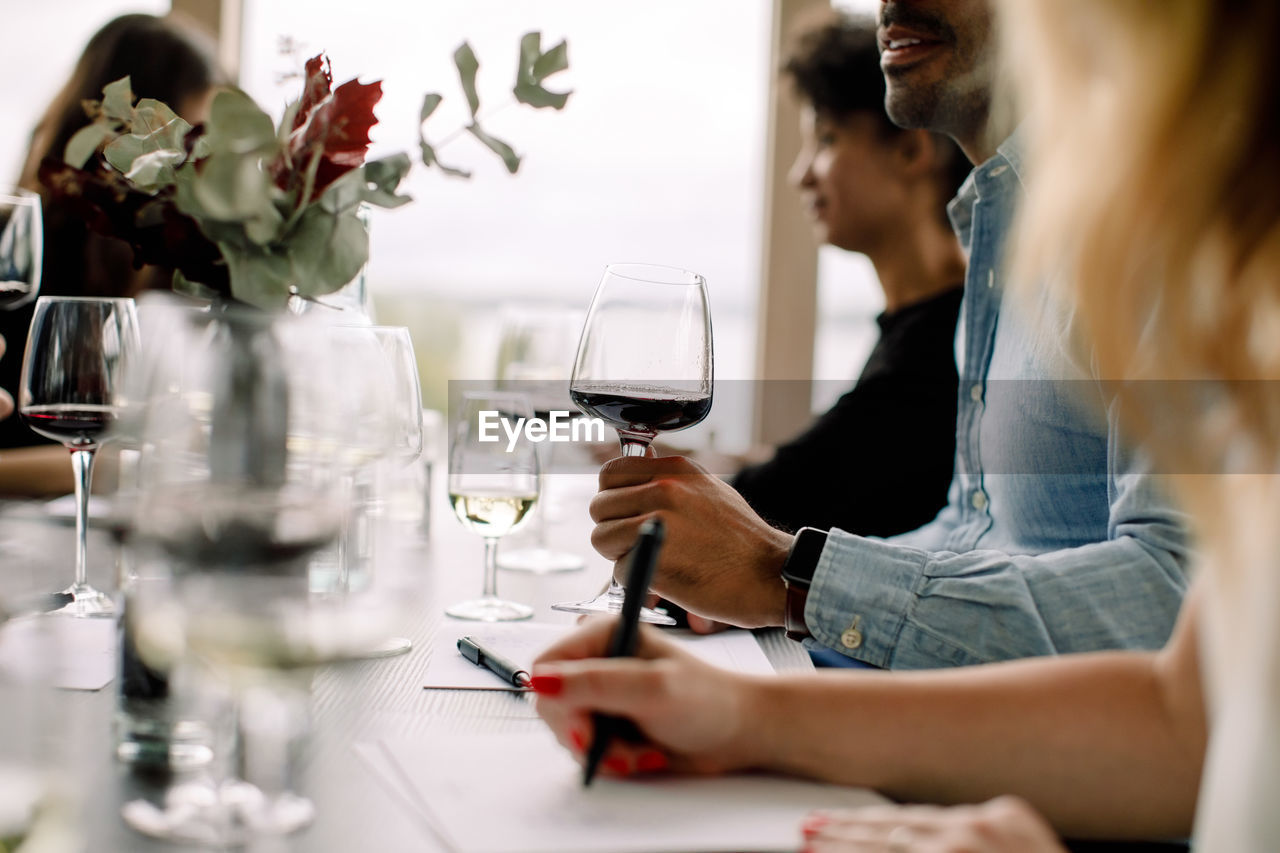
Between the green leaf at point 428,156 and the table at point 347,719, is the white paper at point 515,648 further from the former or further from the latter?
the green leaf at point 428,156

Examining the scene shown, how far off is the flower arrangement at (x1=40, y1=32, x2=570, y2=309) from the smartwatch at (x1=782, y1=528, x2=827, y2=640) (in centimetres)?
48

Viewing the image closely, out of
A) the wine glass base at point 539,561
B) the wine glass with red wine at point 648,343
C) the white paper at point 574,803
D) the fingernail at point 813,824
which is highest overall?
the wine glass with red wine at point 648,343

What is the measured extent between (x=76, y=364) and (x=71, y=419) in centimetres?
5

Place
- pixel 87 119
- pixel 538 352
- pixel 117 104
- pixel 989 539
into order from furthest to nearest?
pixel 87 119 < pixel 538 352 < pixel 989 539 < pixel 117 104

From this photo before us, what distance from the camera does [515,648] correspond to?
1024 millimetres

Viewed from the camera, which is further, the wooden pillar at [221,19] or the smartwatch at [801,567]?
the wooden pillar at [221,19]

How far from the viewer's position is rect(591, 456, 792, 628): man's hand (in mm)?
1091

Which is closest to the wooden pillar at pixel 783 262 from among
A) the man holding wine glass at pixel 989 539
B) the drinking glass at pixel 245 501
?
the man holding wine glass at pixel 989 539

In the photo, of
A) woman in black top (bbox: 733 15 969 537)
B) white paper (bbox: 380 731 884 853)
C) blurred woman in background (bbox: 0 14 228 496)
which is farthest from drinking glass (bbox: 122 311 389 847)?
blurred woman in background (bbox: 0 14 228 496)

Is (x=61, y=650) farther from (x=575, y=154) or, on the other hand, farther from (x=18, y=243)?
(x=575, y=154)

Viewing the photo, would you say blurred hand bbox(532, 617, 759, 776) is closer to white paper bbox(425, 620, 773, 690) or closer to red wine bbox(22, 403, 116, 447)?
white paper bbox(425, 620, 773, 690)

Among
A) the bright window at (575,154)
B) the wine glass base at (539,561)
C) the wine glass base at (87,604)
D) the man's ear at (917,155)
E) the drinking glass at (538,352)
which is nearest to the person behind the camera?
the wine glass base at (87,604)

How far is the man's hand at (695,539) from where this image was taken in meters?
1.09

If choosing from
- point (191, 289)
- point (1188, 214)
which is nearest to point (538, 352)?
point (191, 289)
